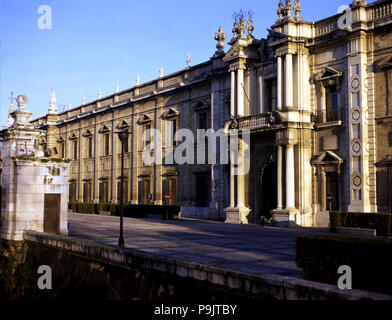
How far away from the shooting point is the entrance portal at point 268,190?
101 feet

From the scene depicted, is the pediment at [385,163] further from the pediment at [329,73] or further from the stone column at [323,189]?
the pediment at [329,73]

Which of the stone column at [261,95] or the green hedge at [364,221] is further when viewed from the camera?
the stone column at [261,95]

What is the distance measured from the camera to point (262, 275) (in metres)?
8.35

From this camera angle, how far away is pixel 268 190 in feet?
103

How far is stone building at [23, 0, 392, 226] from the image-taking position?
989 inches

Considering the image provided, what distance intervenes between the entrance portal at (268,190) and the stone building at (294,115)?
6cm

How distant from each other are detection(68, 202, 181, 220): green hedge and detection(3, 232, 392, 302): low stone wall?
62.5 feet

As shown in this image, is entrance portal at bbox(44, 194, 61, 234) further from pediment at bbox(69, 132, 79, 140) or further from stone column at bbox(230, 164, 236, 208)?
pediment at bbox(69, 132, 79, 140)

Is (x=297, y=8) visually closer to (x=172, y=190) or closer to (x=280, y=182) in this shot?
(x=280, y=182)

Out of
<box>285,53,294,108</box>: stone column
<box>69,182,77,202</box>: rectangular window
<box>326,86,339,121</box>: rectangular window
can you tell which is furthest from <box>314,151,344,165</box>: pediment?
<box>69,182,77,202</box>: rectangular window

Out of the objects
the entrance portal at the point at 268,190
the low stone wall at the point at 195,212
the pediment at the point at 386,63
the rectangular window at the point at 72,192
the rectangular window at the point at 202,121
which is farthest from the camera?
the rectangular window at the point at 72,192

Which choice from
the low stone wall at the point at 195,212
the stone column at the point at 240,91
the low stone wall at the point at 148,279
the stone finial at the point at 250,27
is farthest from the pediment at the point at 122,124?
the low stone wall at the point at 148,279

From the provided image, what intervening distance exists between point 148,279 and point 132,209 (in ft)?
93.9
